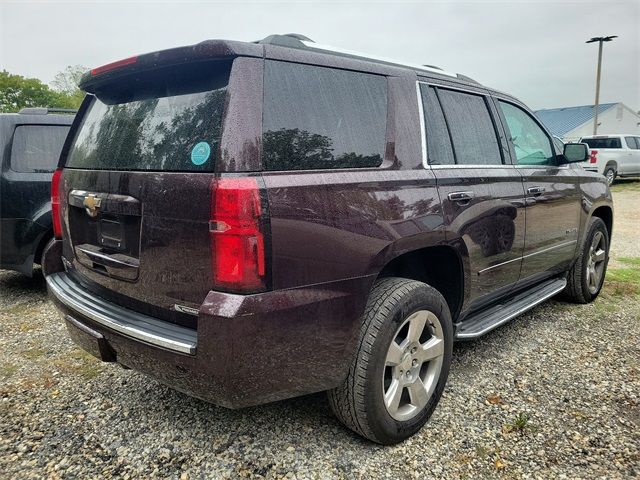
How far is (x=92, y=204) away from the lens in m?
2.36

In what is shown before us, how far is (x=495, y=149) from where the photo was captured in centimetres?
336

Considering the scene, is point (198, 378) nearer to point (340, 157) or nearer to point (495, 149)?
point (340, 157)

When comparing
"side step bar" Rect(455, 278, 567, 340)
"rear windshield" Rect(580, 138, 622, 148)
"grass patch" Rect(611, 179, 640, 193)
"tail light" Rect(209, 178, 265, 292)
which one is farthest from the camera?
"rear windshield" Rect(580, 138, 622, 148)

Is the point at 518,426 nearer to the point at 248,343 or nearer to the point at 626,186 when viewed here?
the point at 248,343

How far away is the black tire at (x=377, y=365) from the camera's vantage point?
2.25m

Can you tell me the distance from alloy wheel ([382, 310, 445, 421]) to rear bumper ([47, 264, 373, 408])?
1.15 feet

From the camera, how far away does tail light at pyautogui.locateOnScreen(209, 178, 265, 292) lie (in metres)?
1.83

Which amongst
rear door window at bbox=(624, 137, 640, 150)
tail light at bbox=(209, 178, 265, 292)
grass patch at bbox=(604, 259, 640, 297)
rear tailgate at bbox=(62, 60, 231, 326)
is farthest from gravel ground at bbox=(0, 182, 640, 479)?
rear door window at bbox=(624, 137, 640, 150)

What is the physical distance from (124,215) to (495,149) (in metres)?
2.43

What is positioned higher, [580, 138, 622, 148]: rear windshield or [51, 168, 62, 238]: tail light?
[580, 138, 622, 148]: rear windshield

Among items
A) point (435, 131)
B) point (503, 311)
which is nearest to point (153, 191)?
point (435, 131)

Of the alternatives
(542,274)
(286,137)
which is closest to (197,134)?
(286,137)

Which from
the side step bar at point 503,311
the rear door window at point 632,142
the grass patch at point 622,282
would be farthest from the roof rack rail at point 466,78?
the rear door window at point 632,142

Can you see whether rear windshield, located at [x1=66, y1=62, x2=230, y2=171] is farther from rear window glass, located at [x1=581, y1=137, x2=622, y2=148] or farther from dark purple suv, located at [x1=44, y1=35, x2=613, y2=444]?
rear window glass, located at [x1=581, y1=137, x2=622, y2=148]
